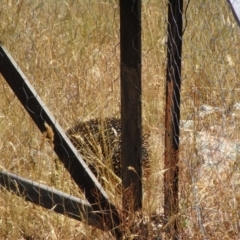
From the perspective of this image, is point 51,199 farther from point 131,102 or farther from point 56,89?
point 56,89

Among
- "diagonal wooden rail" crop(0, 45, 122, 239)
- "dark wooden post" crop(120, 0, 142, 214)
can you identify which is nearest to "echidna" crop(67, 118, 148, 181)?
"diagonal wooden rail" crop(0, 45, 122, 239)

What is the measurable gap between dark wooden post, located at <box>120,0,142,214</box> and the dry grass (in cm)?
17

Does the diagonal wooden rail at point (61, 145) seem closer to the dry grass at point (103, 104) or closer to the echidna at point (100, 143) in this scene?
the dry grass at point (103, 104)

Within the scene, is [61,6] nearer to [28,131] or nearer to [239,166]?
[28,131]

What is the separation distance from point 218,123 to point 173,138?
138cm

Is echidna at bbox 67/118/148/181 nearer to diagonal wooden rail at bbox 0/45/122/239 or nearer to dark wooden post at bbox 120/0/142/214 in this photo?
diagonal wooden rail at bbox 0/45/122/239

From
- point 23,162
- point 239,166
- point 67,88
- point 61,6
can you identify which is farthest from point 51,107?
point 61,6

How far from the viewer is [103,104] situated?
3854mm

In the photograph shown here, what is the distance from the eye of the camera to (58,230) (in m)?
3.17

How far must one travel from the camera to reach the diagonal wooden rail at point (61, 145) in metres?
2.94

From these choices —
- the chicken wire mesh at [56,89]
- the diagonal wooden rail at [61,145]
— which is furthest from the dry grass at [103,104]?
the diagonal wooden rail at [61,145]

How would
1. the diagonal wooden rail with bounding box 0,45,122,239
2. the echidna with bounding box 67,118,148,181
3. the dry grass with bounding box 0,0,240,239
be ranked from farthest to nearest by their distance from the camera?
the echidna with bounding box 67,118,148,181 → the dry grass with bounding box 0,0,240,239 → the diagonal wooden rail with bounding box 0,45,122,239

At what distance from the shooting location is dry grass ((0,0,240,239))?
3086mm

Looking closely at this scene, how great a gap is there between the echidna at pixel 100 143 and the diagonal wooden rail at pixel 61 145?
1.31ft
